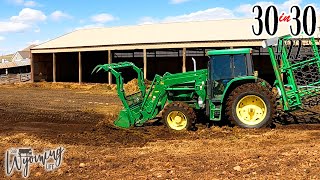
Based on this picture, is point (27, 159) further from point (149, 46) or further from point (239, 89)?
point (149, 46)

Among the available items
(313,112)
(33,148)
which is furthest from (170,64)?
(33,148)

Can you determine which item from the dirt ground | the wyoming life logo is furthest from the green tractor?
the wyoming life logo

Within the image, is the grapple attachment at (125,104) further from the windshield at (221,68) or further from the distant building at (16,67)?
the distant building at (16,67)

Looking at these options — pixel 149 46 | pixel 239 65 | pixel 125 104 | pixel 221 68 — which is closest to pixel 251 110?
pixel 239 65

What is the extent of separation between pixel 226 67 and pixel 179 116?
5.68 ft

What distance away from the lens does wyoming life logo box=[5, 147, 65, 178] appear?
6.88 metres

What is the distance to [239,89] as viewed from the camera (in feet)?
30.5

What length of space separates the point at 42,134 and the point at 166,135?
332 centimetres

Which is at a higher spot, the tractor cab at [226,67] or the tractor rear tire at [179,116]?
the tractor cab at [226,67]

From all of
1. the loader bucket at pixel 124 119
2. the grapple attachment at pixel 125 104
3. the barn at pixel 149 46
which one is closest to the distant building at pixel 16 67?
the barn at pixel 149 46

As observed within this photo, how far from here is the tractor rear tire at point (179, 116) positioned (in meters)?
9.55

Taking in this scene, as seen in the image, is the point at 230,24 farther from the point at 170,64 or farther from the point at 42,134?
the point at 42,134

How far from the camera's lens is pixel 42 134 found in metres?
10.0

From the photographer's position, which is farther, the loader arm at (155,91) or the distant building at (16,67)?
the distant building at (16,67)
